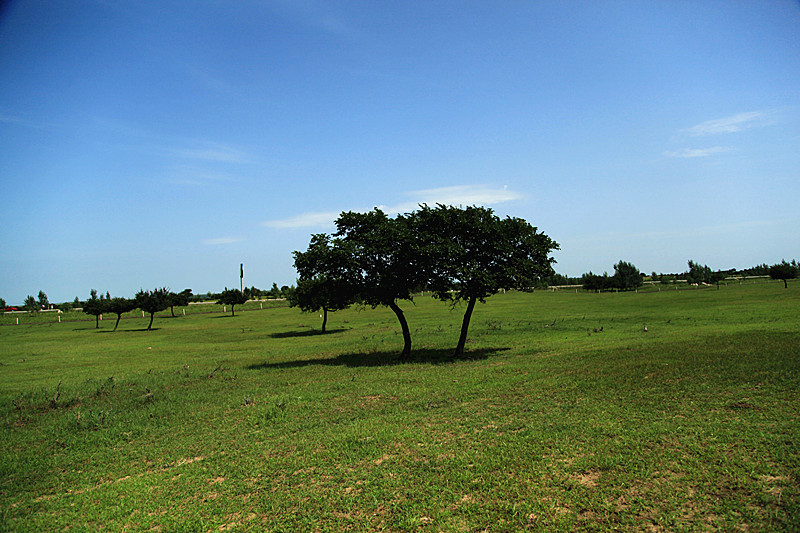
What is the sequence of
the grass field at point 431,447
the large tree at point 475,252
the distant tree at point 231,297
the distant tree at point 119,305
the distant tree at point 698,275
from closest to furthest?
the grass field at point 431,447 → the large tree at point 475,252 → the distant tree at point 119,305 → the distant tree at point 231,297 → the distant tree at point 698,275

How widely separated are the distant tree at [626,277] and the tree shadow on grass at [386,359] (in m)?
104

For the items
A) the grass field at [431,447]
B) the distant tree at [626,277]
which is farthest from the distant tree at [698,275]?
the grass field at [431,447]

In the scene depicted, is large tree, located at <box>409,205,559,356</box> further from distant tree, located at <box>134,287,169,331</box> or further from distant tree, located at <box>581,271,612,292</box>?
distant tree, located at <box>581,271,612,292</box>

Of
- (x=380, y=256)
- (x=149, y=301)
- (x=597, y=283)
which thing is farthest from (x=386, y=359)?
(x=597, y=283)

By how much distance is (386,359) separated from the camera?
89.2 feet

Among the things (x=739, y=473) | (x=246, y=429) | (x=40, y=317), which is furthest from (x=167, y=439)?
(x=40, y=317)

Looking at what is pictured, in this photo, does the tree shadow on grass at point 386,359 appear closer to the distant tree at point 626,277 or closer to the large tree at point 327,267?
the large tree at point 327,267

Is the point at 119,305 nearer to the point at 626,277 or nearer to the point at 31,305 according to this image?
the point at 31,305

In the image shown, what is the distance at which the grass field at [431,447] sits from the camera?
26.3 ft

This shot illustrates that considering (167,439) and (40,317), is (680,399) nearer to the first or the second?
(167,439)

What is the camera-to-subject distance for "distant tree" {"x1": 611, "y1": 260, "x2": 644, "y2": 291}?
119 meters

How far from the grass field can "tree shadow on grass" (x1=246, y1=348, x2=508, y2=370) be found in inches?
89.5

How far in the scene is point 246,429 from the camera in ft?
44.8

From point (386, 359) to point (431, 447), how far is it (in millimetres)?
16425
